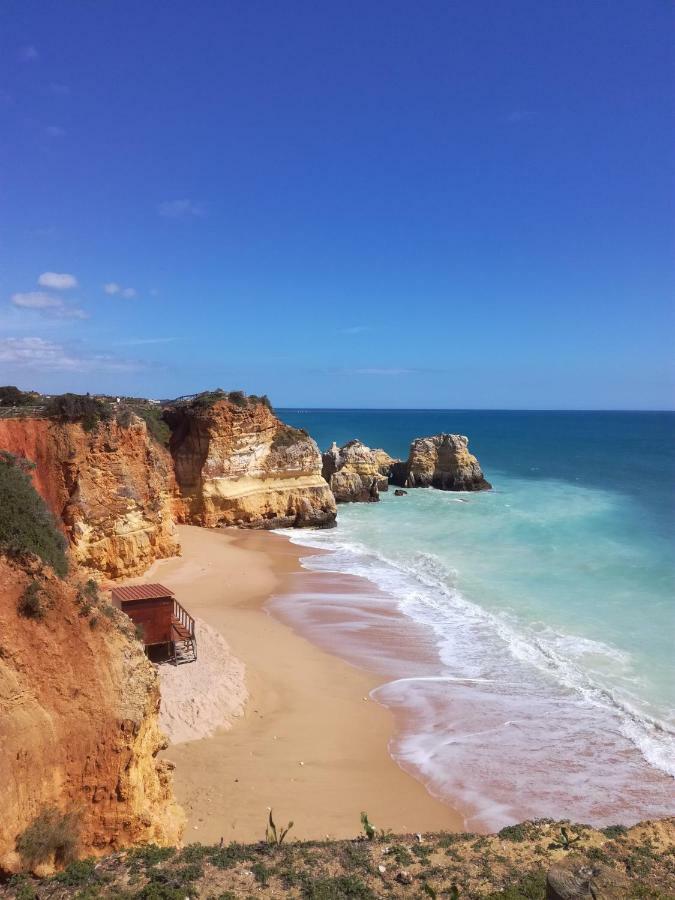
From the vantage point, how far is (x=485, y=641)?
61.4 feet

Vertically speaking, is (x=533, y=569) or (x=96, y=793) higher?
(x=96, y=793)

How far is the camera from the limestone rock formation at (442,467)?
52.7m

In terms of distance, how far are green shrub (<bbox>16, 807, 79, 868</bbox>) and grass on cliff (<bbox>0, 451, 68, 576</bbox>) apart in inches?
125

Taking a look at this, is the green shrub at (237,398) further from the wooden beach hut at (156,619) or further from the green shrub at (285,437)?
the wooden beach hut at (156,619)

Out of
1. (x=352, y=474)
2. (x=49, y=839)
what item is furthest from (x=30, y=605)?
(x=352, y=474)

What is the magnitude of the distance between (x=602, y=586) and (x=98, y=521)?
2054cm

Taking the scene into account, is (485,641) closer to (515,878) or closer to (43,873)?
(515,878)

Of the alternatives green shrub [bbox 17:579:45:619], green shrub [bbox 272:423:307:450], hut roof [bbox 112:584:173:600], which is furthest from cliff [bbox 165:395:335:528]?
green shrub [bbox 17:579:45:619]

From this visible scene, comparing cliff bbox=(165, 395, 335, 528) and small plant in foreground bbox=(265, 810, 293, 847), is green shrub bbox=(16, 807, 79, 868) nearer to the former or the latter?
small plant in foreground bbox=(265, 810, 293, 847)

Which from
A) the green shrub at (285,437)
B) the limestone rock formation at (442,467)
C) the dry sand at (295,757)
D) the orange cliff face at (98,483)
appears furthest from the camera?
the limestone rock formation at (442,467)

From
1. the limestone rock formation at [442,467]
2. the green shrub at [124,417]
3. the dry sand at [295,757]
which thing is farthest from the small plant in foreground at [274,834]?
the limestone rock formation at [442,467]

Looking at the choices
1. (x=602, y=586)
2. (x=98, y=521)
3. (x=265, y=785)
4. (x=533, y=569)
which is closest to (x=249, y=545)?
(x=98, y=521)

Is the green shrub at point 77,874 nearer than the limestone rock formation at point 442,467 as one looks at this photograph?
Yes

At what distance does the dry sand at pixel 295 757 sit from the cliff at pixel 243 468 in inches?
542
